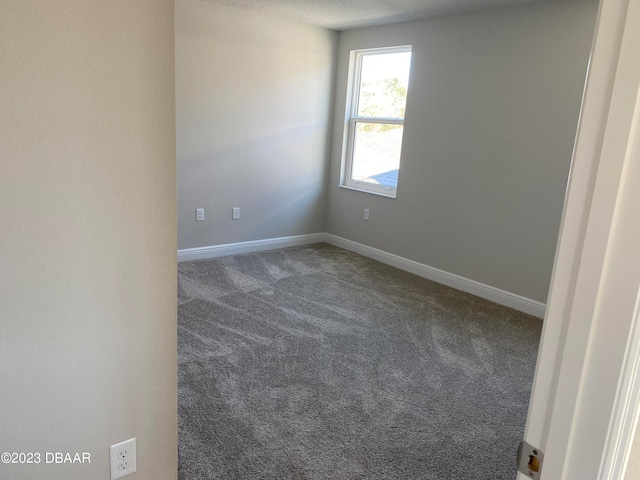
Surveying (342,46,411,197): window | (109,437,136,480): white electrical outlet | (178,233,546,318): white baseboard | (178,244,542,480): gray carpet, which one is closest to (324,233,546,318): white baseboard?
(178,233,546,318): white baseboard

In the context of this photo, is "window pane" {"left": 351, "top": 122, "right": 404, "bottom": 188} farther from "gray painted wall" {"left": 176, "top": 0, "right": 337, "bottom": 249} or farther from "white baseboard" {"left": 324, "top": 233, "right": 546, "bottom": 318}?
"white baseboard" {"left": 324, "top": 233, "right": 546, "bottom": 318}

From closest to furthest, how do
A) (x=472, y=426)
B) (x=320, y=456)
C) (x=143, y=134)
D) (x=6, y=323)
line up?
(x=6, y=323), (x=143, y=134), (x=320, y=456), (x=472, y=426)

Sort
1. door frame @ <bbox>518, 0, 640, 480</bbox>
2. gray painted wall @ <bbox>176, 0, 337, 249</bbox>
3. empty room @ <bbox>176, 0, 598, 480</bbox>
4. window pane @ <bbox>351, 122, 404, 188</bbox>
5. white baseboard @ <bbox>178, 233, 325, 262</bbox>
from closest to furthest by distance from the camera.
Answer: door frame @ <bbox>518, 0, 640, 480</bbox>
empty room @ <bbox>176, 0, 598, 480</bbox>
gray painted wall @ <bbox>176, 0, 337, 249</bbox>
white baseboard @ <bbox>178, 233, 325, 262</bbox>
window pane @ <bbox>351, 122, 404, 188</bbox>

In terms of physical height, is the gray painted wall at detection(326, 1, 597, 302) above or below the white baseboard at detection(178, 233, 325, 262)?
above

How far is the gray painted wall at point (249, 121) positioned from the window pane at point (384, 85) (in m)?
0.40

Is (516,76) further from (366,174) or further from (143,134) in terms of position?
(143,134)

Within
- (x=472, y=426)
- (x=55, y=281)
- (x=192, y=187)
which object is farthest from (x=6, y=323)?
(x=192, y=187)

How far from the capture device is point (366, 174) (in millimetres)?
5262

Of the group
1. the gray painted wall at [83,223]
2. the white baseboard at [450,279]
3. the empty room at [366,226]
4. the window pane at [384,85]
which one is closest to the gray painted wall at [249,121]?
the empty room at [366,226]

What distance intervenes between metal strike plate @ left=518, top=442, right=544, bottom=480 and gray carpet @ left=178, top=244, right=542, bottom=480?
4.62 ft

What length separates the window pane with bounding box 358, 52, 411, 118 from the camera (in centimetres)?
474

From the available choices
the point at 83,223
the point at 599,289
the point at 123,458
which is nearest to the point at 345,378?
the point at 123,458

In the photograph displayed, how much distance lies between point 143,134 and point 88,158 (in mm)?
151

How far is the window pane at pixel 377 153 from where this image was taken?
4.89 m
